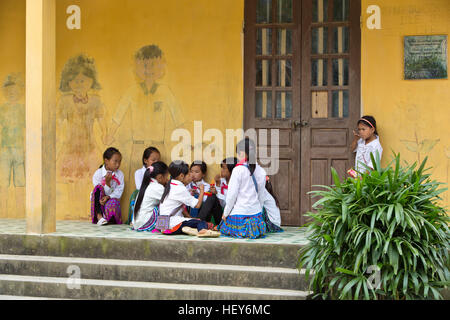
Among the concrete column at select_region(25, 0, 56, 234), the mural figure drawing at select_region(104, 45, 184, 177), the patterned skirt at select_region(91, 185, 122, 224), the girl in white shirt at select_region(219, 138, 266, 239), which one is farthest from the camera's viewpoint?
the mural figure drawing at select_region(104, 45, 184, 177)

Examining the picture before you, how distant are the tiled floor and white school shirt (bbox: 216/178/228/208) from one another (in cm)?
90

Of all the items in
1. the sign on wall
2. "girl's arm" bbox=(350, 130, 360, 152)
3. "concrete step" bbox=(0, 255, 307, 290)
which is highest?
the sign on wall

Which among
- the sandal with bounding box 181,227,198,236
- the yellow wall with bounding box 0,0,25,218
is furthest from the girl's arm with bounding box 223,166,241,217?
the yellow wall with bounding box 0,0,25,218

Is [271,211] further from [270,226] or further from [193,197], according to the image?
[193,197]

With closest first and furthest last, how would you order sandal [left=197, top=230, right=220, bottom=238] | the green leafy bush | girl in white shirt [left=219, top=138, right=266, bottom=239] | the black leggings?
the green leafy bush < sandal [left=197, top=230, right=220, bottom=238] < girl in white shirt [left=219, top=138, right=266, bottom=239] < the black leggings

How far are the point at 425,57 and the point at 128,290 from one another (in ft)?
15.8

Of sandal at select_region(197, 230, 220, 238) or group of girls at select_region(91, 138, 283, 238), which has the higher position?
group of girls at select_region(91, 138, 283, 238)

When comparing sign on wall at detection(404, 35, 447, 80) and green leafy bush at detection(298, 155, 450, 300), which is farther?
sign on wall at detection(404, 35, 447, 80)

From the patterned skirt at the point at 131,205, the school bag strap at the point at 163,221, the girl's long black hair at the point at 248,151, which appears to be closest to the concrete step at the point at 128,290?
the school bag strap at the point at 163,221

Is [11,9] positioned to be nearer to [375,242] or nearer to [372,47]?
[372,47]

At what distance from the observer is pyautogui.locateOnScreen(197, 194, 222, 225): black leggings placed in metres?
7.19

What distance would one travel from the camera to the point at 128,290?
18.9 ft

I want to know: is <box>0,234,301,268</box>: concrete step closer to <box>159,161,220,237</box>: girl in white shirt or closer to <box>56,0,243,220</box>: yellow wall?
<box>159,161,220,237</box>: girl in white shirt
